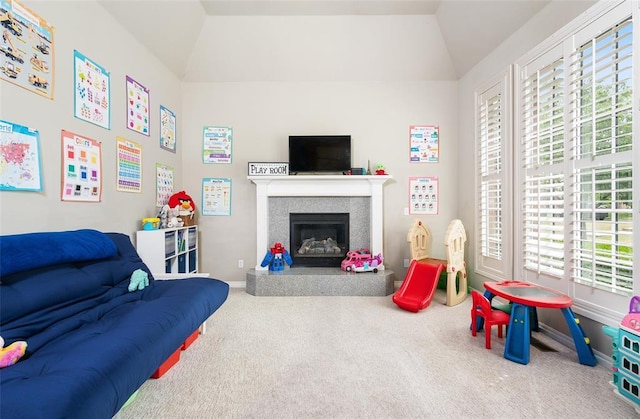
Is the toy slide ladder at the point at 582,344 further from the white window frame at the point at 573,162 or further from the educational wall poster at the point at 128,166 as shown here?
the educational wall poster at the point at 128,166

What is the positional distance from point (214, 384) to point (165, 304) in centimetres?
56

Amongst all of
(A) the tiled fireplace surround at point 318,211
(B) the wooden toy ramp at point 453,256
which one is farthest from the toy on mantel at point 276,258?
(B) the wooden toy ramp at point 453,256

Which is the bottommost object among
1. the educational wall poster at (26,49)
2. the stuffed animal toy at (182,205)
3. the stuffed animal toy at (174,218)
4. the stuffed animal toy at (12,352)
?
the stuffed animal toy at (12,352)

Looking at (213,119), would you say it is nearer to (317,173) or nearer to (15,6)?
(317,173)

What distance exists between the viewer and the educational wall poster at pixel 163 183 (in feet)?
10.6

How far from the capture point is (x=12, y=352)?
120 centimetres

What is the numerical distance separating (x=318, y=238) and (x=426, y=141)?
6.55 ft

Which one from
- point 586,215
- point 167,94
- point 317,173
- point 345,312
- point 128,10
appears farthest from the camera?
point 317,173

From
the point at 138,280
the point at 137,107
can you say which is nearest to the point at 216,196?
the point at 137,107

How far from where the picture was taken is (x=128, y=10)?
2586 mm

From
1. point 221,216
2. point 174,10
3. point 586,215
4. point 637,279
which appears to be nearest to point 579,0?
point 586,215

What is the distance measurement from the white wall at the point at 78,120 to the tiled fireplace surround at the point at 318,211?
4.41ft

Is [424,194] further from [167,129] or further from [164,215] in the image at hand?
[167,129]

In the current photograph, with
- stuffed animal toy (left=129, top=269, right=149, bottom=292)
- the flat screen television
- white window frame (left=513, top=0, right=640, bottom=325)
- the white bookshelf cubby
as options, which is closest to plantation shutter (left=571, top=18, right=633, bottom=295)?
white window frame (left=513, top=0, right=640, bottom=325)
